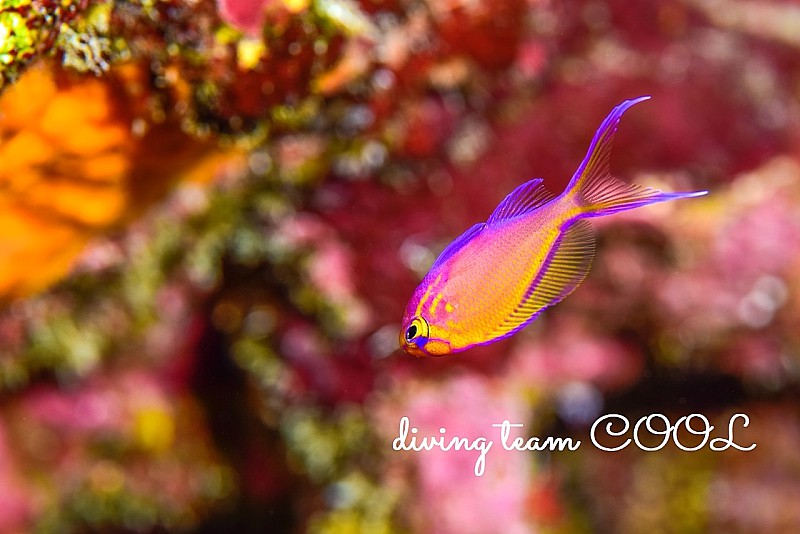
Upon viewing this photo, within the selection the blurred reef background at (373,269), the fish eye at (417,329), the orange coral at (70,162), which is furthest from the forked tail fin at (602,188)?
the orange coral at (70,162)

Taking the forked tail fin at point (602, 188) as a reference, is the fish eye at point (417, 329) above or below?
below

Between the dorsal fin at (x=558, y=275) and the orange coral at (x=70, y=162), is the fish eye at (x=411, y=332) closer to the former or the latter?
the dorsal fin at (x=558, y=275)

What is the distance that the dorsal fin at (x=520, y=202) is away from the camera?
1.17 m

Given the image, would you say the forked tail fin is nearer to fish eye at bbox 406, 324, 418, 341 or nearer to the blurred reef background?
fish eye at bbox 406, 324, 418, 341

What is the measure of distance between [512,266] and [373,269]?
1.41 metres

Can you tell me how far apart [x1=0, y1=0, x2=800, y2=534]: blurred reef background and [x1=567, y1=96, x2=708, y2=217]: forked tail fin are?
0.83 m

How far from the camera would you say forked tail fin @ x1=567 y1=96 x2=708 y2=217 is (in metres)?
1.08

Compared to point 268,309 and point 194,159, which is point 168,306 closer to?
point 268,309

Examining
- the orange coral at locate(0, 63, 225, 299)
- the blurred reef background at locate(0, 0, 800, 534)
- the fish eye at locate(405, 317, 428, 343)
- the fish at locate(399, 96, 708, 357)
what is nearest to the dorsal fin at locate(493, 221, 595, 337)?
the fish at locate(399, 96, 708, 357)

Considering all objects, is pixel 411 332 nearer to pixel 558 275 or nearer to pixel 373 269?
pixel 558 275

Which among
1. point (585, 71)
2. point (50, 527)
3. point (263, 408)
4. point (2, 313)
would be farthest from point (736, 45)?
point (50, 527)

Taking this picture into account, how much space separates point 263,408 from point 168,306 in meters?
0.63

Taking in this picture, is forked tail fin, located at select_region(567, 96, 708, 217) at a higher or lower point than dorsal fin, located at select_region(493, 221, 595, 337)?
higher

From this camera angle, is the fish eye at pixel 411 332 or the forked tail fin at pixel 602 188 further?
the fish eye at pixel 411 332
